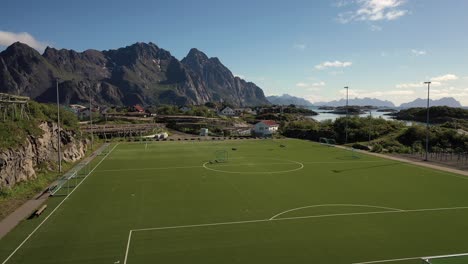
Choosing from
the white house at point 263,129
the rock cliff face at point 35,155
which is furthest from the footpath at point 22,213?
the white house at point 263,129

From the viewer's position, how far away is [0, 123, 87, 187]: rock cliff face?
85.7 feet

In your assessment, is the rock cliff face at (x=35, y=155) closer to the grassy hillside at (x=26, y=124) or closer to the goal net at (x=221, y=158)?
the grassy hillside at (x=26, y=124)

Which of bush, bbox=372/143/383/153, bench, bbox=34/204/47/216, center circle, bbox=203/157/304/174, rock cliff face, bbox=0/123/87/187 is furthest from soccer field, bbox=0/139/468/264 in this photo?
bush, bbox=372/143/383/153

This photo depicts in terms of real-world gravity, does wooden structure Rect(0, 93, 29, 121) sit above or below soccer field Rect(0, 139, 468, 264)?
above

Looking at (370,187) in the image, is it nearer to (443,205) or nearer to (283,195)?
(443,205)

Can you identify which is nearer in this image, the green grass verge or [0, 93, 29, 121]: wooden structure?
the green grass verge

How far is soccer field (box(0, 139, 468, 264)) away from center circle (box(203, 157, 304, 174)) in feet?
2.14

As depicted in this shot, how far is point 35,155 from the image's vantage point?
3316 centimetres

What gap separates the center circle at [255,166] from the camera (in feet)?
123

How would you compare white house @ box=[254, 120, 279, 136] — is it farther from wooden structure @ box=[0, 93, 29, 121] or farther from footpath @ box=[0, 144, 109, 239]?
footpath @ box=[0, 144, 109, 239]

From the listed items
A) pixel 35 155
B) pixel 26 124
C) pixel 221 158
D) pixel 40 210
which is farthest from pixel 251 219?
pixel 26 124

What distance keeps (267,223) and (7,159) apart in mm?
20584

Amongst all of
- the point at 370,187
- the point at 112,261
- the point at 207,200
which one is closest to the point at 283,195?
the point at 207,200

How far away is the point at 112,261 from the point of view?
1456 cm
